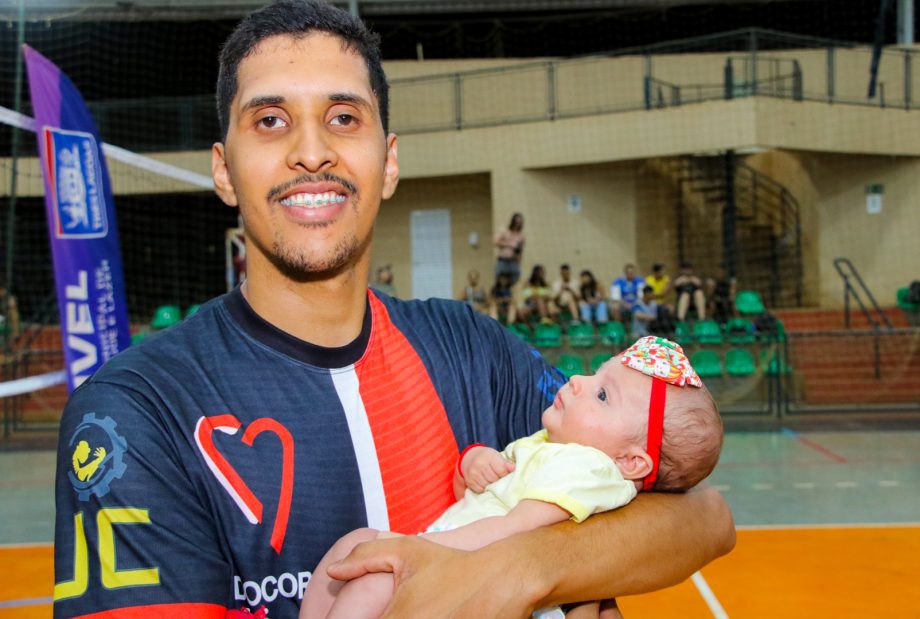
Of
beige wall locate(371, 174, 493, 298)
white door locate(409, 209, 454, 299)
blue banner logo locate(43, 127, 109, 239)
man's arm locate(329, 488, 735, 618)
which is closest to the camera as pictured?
man's arm locate(329, 488, 735, 618)

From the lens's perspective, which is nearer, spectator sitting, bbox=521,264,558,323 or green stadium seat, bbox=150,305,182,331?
spectator sitting, bbox=521,264,558,323

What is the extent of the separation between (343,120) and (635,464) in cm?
94

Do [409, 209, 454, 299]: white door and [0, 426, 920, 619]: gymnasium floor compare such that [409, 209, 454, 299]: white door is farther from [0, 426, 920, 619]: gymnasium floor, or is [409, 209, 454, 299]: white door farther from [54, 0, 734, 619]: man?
[54, 0, 734, 619]: man

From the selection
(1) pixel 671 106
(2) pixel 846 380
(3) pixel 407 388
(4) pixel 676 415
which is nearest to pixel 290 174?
(3) pixel 407 388

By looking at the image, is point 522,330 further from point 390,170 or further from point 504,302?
point 390,170

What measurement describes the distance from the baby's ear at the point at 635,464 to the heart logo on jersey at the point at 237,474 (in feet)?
2.57

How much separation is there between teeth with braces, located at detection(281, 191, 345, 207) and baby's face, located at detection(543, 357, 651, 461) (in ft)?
2.31

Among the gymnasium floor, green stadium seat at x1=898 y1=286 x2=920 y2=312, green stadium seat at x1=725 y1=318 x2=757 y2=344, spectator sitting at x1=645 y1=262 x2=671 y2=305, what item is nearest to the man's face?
the gymnasium floor

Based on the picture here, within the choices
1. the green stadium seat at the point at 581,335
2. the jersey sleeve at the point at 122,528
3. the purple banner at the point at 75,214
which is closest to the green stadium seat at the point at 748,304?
the green stadium seat at the point at 581,335

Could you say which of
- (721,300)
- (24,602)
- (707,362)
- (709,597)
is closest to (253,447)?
(709,597)

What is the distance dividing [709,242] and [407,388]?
15.2 meters

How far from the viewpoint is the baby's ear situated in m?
1.94

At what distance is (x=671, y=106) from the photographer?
14344 millimetres

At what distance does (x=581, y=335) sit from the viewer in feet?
35.5
